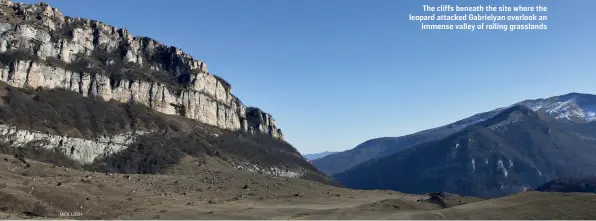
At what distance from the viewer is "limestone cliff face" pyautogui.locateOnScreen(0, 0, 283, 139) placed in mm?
137500

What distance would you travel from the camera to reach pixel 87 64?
516 feet

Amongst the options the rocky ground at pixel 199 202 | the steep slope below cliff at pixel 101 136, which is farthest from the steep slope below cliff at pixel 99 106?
the rocky ground at pixel 199 202

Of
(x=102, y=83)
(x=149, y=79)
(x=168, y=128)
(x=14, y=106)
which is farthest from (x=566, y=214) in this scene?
(x=149, y=79)

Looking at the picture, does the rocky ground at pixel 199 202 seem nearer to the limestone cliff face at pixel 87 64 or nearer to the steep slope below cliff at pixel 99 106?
the steep slope below cliff at pixel 99 106

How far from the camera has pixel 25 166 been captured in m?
77.2

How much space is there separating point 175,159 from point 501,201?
101146mm

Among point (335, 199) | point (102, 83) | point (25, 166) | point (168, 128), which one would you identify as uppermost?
point (102, 83)

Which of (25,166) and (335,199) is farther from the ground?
(25,166)

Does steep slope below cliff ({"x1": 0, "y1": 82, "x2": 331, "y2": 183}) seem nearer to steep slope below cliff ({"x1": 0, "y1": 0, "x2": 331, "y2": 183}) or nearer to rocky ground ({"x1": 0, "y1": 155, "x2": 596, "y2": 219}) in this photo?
steep slope below cliff ({"x1": 0, "y1": 0, "x2": 331, "y2": 183})

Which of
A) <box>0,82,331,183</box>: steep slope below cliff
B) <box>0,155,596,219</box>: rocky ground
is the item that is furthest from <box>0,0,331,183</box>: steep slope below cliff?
<box>0,155,596,219</box>: rocky ground

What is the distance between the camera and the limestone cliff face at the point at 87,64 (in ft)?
451

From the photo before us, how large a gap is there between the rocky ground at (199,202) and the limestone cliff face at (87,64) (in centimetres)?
6501

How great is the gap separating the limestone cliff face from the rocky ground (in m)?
65.0

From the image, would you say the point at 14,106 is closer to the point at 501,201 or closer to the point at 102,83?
the point at 102,83
